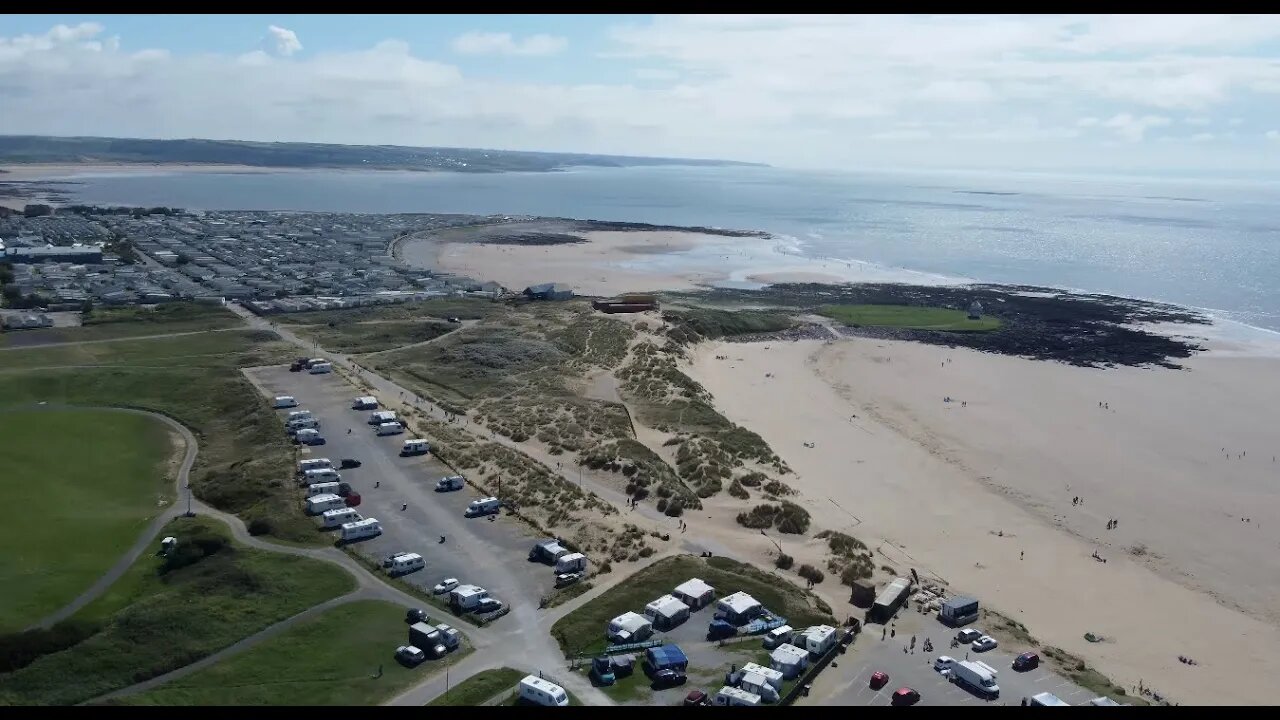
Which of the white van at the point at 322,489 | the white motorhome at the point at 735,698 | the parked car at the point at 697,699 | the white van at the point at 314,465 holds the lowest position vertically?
the parked car at the point at 697,699

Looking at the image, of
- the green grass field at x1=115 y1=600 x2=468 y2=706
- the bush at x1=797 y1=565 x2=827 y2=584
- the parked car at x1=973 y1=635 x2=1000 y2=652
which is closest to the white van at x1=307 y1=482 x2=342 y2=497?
the green grass field at x1=115 y1=600 x2=468 y2=706

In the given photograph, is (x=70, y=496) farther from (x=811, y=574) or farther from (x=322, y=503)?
(x=811, y=574)

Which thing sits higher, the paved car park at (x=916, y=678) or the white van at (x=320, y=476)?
the white van at (x=320, y=476)

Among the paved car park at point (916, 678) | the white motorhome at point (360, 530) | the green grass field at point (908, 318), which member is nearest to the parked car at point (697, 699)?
the paved car park at point (916, 678)

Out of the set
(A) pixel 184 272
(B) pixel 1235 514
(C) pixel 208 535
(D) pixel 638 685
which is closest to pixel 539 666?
(D) pixel 638 685

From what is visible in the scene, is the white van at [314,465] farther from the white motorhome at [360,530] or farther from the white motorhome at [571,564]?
the white motorhome at [571,564]

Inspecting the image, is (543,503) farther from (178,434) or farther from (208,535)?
(178,434)
